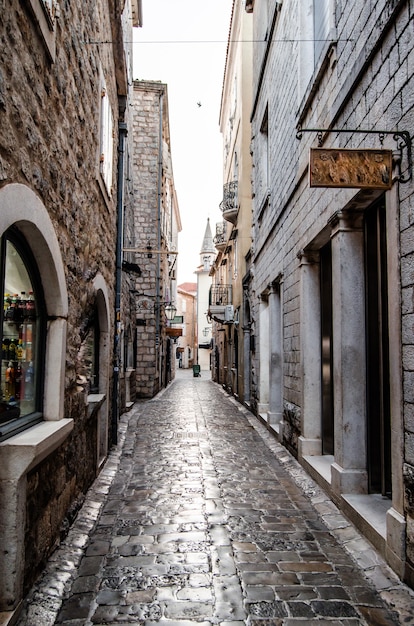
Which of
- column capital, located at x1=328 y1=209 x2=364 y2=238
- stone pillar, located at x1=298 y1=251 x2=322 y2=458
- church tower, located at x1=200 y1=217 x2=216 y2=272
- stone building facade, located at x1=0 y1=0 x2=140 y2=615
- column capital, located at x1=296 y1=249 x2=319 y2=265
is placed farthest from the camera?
church tower, located at x1=200 y1=217 x2=216 y2=272

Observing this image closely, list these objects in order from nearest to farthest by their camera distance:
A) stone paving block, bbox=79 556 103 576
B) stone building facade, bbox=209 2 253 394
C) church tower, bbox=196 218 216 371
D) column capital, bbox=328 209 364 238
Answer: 1. stone paving block, bbox=79 556 103 576
2. column capital, bbox=328 209 364 238
3. stone building facade, bbox=209 2 253 394
4. church tower, bbox=196 218 216 371

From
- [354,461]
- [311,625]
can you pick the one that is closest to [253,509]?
[354,461]

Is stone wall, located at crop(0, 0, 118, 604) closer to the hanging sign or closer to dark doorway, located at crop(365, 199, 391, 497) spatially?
the hanging sign

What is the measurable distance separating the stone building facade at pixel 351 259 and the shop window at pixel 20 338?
2.24 m

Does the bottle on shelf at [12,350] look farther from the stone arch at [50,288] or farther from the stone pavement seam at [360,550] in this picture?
the stone pavement seam at [360,550]

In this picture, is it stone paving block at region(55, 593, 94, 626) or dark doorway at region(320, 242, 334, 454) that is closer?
stone paving block at region(55, 593, 94, 626)

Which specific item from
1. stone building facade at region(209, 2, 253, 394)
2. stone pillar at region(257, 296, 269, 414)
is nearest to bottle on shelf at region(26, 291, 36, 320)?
stone pillar at region(257, 296, 269, 414)

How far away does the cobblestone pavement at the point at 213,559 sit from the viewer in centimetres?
300

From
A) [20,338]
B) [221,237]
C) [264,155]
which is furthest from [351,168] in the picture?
[221,237]

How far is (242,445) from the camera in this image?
8258 mm

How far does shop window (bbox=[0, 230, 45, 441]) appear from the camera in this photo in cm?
312

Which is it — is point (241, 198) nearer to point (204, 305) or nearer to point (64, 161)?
point (64, 161)

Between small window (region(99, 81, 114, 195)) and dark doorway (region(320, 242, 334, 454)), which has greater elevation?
small window (region(99, 81, 114, 195))

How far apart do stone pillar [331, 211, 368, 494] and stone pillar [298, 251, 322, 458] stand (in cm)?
148
